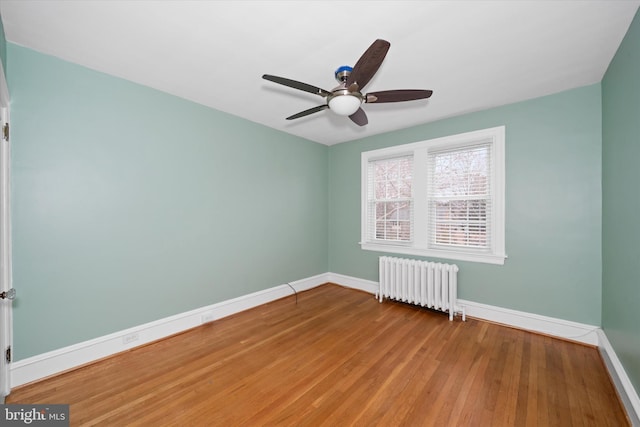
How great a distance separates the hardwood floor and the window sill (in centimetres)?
79

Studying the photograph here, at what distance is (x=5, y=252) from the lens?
1.80 meters

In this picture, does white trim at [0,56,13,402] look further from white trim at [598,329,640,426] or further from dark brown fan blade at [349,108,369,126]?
white trim at [598,329,640,426]

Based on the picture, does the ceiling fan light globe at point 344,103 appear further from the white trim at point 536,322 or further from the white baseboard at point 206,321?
the white trim at point 536,322

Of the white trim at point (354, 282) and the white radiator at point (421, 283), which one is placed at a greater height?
the white radiator at point (421, 283)

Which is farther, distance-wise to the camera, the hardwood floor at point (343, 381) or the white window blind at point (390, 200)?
the white window blind at point (390, 200)

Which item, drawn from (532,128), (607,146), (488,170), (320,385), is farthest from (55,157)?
(607,146)

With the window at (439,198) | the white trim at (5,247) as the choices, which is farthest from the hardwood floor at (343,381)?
the window at (439,198)

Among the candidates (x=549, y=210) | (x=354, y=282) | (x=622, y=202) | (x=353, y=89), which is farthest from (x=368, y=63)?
(x=354, y=282)

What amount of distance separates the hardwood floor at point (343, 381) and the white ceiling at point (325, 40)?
2.67m

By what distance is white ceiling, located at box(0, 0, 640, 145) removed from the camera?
1590mm

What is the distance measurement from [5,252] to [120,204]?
79cm

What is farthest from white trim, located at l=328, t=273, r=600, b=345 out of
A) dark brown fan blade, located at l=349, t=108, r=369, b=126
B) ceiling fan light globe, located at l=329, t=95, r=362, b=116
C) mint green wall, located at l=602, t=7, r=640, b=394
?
ceiling fan light globe, located at l=329, t=95, r=362, b=116

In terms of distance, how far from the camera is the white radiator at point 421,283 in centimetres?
319

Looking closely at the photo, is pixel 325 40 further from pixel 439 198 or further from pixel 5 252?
pixel 5 252
